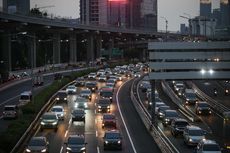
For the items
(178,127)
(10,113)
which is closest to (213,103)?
(178,127)

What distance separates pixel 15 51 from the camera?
148 m

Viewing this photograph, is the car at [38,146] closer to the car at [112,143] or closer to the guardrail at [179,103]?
the car at [112,143]

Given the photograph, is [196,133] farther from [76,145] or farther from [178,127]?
[76,145]

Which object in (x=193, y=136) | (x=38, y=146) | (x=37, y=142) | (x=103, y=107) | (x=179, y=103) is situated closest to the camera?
(x=38, y=146)

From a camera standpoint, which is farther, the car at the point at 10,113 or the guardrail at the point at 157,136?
the car at the point at 10,113

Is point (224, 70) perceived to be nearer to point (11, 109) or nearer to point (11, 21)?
point (11, 109)

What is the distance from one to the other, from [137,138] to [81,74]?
64.7m

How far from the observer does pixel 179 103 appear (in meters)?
68.7

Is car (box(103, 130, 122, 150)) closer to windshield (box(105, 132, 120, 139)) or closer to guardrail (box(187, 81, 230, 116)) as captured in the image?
windshield (box(105, 132, 120, 139))

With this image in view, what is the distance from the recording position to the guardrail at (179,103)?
5593cm

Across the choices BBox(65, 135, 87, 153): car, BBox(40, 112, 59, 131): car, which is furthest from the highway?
BBox(65, 135, 87, 153): car

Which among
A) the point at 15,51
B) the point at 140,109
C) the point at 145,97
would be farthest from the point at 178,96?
the point at 15,51

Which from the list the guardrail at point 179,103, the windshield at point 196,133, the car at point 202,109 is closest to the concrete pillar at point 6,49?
the guardrail at point 179,103

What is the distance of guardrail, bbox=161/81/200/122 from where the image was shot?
55.9 m
